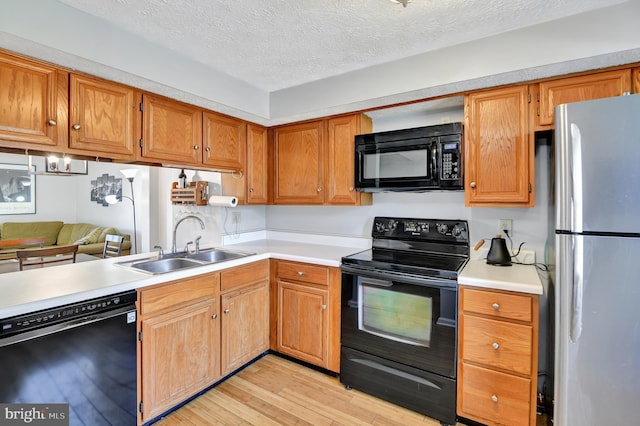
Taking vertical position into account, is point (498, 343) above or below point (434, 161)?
below

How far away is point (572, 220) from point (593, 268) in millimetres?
225

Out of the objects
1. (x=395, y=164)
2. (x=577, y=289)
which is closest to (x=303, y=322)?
(x=395, y=164)

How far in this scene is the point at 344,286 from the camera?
2.12m

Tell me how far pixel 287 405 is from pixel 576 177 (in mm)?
2072

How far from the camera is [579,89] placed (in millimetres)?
1670

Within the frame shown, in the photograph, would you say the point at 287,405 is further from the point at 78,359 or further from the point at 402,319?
the point at 78,359

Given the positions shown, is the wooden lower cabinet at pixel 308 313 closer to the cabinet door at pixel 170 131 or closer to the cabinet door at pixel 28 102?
the cabinet door at pixel 170 131

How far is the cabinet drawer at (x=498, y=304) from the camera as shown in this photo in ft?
5.16

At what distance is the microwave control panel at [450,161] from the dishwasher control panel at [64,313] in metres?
2.06

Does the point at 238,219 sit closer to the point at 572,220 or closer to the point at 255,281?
the point at 255,281

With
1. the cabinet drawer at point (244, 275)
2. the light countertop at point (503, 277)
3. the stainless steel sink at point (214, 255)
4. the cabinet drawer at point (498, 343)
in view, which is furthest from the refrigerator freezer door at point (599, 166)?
the stainless steel sink at point (214, 255)

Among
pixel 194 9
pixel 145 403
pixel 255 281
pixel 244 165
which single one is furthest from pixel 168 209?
pixel 194 9

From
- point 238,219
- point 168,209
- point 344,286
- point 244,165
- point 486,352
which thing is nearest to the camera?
point 486,352

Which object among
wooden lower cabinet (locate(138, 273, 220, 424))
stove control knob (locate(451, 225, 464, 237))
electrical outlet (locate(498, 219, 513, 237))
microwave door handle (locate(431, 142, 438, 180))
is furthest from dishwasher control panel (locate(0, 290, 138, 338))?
electrical outlet (locate(498, 219, 513, 237))
